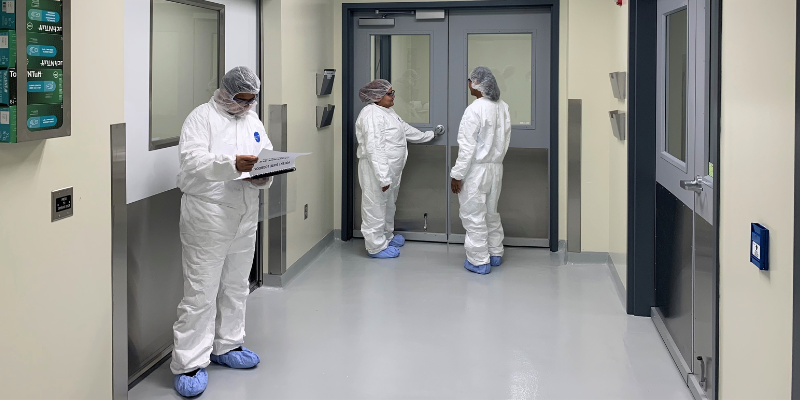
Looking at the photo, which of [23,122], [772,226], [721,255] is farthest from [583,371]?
[23,122]

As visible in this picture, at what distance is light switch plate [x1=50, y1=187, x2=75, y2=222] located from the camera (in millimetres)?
2416

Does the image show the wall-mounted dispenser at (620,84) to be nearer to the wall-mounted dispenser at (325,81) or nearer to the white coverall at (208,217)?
the wall-mounted dispenser at (325,81)

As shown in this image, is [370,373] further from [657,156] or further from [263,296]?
[657,156]

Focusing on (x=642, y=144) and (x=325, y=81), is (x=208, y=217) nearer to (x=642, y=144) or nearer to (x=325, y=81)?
(x=642, y=144)

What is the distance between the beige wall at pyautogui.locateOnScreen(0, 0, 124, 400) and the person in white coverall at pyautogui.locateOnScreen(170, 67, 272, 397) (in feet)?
1.44

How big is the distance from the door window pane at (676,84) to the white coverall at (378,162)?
240cm

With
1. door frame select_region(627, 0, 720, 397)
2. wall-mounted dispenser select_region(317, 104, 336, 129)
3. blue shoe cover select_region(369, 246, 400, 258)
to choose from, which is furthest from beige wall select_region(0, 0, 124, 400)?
blue shoe cover select_region(369, 246, 400, 258)

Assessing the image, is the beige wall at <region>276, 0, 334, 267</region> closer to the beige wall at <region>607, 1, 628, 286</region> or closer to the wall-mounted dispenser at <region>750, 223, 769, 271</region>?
the beige wall at <region>607, 1, 628, 286</region>

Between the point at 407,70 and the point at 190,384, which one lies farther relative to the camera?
the point at 407,70

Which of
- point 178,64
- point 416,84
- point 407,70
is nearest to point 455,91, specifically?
point 416,84

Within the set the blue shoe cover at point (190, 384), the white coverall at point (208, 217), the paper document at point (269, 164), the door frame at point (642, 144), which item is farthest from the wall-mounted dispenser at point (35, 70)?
the door frame at point (642, 144)

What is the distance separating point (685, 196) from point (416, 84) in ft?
10.7

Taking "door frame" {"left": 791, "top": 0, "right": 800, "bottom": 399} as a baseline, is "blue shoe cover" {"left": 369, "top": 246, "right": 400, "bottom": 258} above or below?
below

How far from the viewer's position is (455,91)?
628 centimetres
